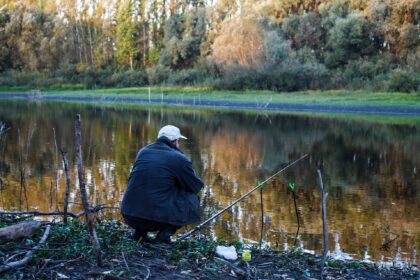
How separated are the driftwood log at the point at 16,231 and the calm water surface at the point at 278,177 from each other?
271 centimetres

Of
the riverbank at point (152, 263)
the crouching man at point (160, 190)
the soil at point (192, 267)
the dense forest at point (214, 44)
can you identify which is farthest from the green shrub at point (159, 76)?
the crouching man at point (160, 190)

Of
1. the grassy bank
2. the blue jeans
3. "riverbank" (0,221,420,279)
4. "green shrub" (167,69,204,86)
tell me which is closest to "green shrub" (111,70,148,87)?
the grassy bank

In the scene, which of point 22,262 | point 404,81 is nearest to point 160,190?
point 22,262

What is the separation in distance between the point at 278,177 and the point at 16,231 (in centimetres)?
1023

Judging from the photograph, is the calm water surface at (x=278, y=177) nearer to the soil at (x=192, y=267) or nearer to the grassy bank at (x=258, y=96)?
the soil at (x=192, y=267)

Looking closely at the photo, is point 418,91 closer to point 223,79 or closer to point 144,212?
point 223,79

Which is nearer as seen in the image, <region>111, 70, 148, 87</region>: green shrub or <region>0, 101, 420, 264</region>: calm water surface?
<region>0, 101, 420, 264</region>: calm water surface

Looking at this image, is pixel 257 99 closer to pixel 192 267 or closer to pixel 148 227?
pixel 148 227

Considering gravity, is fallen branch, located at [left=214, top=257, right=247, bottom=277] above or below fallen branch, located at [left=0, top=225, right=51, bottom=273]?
below

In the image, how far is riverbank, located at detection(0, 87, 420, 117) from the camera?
3866 cm

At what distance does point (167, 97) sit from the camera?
172 feet

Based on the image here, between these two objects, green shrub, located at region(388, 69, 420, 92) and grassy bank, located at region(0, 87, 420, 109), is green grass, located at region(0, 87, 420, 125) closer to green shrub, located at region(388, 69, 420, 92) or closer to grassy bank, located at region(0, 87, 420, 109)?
grassy bank, located at region(0, 87, 420, 109)

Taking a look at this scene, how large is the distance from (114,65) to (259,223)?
2562 inches

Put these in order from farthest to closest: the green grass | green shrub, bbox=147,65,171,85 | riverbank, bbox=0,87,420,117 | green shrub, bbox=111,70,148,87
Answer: green shrub, bbox=111,70,148,87
green shrub, bbox=147,65,171,85
riverbank, bbox=0,87,420,117
the green grass
